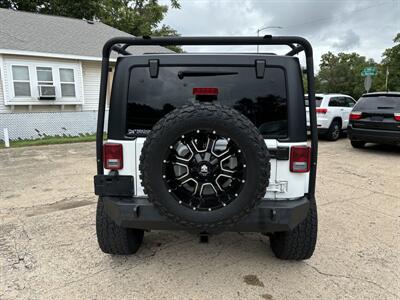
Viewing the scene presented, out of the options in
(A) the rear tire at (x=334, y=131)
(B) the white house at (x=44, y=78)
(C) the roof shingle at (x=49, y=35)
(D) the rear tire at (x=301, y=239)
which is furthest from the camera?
(C) the roof shingle at (x=49, y=35)

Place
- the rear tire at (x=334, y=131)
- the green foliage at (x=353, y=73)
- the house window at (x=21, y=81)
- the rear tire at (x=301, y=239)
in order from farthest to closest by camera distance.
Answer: the green foliage at (x=353, y=73)
the house window at (x=21, y=81)
the rear tire at (x=334, y=131)
the rear tire at (x=301, y=239)

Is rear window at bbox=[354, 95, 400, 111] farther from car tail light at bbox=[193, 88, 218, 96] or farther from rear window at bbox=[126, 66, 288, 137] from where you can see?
car tail light at bbox=[193, 88, 218, 96]

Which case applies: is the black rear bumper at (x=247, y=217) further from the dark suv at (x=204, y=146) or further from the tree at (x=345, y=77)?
the tree at (x=345, y=77)

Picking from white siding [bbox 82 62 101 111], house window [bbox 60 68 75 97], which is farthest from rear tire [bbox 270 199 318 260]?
white siding [bbox 82 62 101 111]

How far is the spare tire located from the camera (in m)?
2.12

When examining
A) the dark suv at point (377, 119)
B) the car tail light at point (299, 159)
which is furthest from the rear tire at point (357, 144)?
the car tail light at point (299, 159)

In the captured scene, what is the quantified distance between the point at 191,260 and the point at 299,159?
1.45 metres

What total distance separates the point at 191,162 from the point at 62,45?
13.4 meters

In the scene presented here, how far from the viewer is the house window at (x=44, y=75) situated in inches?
494

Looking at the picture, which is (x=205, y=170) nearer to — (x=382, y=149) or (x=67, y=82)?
(x=382, y=149)

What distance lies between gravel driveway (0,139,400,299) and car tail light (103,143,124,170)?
3.32 ft

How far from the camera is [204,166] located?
222cm

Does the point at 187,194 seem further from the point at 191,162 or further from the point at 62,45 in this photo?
the point at 62,45

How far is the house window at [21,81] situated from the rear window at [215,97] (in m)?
11.8
